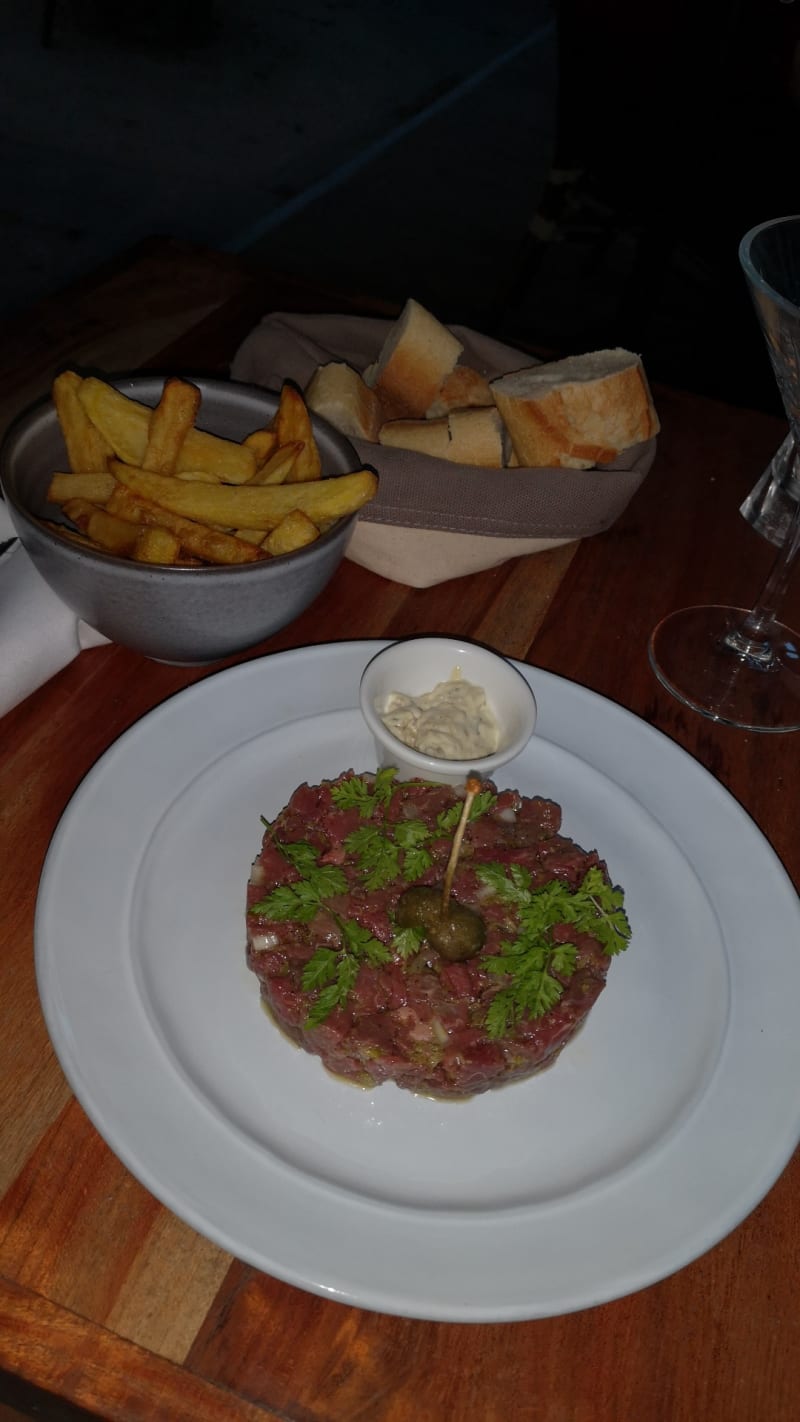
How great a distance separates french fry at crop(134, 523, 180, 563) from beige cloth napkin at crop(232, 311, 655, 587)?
1.71 feet

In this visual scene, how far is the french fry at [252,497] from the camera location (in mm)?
1824

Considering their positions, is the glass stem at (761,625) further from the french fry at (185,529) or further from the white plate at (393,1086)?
the french fry at (185,529)

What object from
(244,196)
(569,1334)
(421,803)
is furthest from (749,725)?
(244,196)

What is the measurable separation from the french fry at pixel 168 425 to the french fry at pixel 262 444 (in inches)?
5.4

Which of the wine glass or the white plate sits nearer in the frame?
the white plate

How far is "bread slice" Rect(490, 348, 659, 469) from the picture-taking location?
2.33m

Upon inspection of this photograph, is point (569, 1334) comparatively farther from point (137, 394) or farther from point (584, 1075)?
point (137, 394)

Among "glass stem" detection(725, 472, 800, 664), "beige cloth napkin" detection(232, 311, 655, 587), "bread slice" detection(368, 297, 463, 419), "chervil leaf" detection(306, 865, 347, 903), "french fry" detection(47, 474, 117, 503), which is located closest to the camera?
"chervil leaf" detection(306, 865, 347, 903)

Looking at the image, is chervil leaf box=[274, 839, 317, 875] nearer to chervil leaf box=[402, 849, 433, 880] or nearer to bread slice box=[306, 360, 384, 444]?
chervil leaf box=[402, 849, 433, 880]

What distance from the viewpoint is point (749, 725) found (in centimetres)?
218

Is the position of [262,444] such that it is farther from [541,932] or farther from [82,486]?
[541,932]

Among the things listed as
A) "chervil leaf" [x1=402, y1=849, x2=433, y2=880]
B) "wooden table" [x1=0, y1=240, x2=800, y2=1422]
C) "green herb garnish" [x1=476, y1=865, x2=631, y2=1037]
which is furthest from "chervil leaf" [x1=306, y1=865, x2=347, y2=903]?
"wooden table" [x1=0, y1=240, x2=800, y2=1422]

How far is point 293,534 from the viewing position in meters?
1.81

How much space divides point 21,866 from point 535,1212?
3.09 feet
